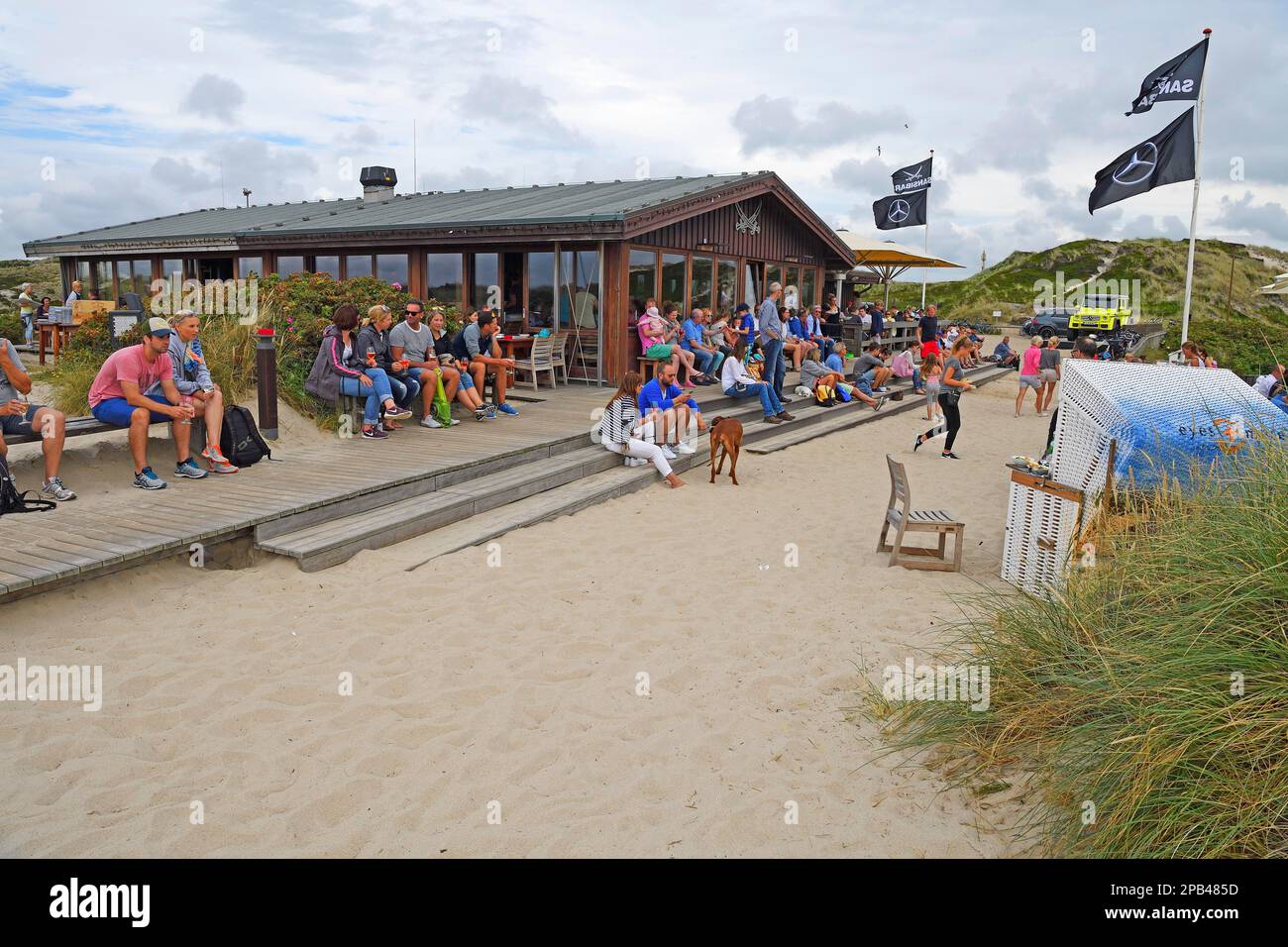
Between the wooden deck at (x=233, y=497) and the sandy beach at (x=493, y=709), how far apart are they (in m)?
0.21

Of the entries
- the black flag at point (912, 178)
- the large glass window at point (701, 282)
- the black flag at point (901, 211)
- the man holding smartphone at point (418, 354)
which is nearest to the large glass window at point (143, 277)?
the large glass window at point (701, 282)

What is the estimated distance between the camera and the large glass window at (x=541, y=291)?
14586 millimetres

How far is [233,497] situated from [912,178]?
73.0ft

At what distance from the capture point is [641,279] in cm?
1458

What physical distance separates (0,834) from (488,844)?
1.87 metres

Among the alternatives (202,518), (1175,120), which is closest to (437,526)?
(202,518)

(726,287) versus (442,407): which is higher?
(726,287)

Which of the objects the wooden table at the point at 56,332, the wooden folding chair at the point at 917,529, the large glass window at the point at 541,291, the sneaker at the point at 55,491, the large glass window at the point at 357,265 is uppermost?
Result: the large glass window at the point at 357,265

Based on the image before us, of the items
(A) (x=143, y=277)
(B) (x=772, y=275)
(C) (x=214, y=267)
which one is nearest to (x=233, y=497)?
(B) (x=772, y=275)

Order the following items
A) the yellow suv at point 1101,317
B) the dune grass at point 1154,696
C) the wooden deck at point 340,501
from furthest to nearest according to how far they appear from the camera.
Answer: the yellow suv at point 1101,317, the wooden deck at point 340,501, the dune grass at point 1154,696

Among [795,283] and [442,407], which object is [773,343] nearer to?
[442,407]

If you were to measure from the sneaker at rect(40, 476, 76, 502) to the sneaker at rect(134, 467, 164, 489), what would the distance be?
475mm

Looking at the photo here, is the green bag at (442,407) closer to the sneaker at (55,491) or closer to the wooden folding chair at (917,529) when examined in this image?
the sneaker at (55,491)
